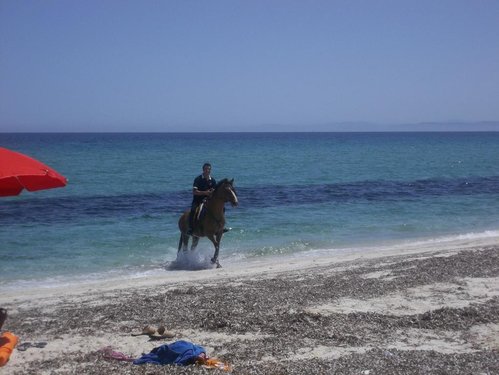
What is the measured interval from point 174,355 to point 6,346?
7.35ft

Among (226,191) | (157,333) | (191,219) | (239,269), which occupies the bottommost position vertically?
(239,269)

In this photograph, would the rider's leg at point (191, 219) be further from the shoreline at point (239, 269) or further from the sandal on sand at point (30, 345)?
the sandal on sand at point (30, 345)

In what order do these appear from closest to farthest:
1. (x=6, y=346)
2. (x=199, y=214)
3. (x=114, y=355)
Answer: (x=114, y=355), (x=6, y=346), (x=199, y=214)

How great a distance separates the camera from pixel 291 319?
8828 millimetres

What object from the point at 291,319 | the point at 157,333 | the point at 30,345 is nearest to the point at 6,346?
the point at 30,345

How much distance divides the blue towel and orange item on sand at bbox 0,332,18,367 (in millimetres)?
1634

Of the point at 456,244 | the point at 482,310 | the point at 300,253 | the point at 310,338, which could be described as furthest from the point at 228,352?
the point at 456,244

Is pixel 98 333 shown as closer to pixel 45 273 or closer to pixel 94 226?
pixel 45 273

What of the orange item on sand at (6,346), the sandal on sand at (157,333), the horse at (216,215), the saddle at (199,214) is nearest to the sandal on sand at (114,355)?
the sandal on sand at (157,333)

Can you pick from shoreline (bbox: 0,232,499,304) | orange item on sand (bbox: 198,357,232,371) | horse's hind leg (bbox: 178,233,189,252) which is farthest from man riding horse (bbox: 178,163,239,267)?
orange item on sand (bbox: 198,357,232,371)

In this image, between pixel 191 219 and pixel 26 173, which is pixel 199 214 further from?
pixel 26 173

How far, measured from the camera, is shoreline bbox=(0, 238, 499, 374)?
7282 mm

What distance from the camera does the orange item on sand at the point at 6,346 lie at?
24.4ft

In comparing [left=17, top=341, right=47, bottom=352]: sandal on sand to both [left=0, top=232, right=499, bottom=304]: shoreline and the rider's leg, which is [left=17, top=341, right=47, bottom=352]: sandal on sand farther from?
the rider's leg
